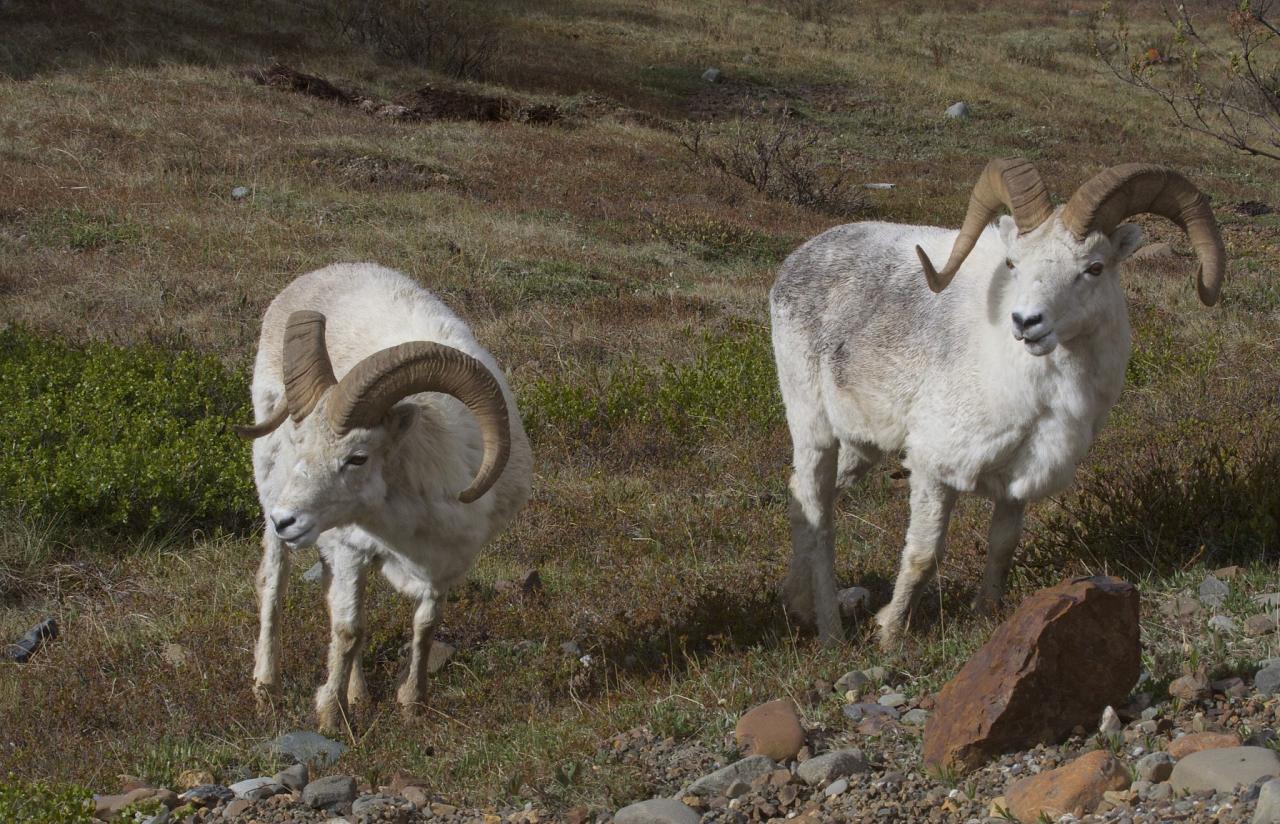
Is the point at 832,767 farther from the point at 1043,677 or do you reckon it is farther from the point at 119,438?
the point at 119,438

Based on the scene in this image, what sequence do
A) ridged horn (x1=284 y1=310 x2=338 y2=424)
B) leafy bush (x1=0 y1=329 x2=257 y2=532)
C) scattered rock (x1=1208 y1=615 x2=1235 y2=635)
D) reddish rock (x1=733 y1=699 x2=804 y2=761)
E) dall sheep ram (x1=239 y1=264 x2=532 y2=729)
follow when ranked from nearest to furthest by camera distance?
reddish rock (x1=733 y1=699 x2=804 y2=761)
scattered rock (x1=1208 y1=615 x2=1235 y2=635)
dall sheep ram (x1=239 y1=264 x2=532 y2=729)
ridged horn (x1=284 y1=310 x2=338 y2=424)
leafy bush (x1=0 y1=329 x2=257 y2=532)

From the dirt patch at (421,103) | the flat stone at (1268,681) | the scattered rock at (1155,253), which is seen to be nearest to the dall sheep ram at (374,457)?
the flat stone at (1268,681)

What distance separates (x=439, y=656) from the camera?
6.62 meters

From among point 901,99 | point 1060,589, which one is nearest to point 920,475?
point 1060,589

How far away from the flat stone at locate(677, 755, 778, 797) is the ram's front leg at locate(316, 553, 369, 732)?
2.18 metres

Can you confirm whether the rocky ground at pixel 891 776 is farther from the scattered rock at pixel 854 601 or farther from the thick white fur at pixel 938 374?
the scattered rock at pixel 854 601

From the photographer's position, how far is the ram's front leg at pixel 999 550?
6.05 m

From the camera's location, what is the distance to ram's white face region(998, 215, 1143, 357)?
17.6 feet

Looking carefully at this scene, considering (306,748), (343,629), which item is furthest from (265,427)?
(306,748)

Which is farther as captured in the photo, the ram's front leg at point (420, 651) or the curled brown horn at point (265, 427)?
the ram's front leg at point (420, 651)

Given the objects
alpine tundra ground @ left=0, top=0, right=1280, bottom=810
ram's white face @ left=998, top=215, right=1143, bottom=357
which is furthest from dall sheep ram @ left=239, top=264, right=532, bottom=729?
ram's white face @ left=998, top=215, right=1143, bottom=357

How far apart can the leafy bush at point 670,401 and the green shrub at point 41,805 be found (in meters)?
5.37

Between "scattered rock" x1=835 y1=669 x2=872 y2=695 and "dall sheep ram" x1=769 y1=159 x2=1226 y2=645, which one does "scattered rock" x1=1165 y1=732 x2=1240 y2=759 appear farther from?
"dall sheep ram" x1=769 y1=159 x2=1226 y2=645

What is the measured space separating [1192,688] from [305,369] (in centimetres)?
381
